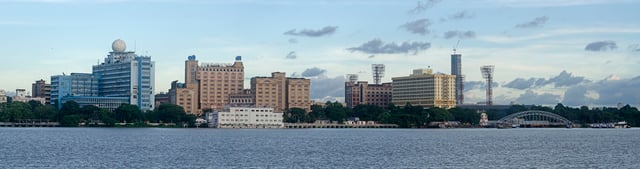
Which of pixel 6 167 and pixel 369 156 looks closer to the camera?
pixel 6 167

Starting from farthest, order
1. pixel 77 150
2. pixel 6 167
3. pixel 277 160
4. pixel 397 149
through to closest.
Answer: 1. pixel 397 149
2. pixel 77 150
3. pixel 277 160
4. pixel 6 167

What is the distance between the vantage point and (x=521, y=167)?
73.5 meters

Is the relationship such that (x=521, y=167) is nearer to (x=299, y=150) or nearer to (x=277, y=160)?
(x=277, y=160)

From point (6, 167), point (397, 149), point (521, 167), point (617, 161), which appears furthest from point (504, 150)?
point (6, 167)

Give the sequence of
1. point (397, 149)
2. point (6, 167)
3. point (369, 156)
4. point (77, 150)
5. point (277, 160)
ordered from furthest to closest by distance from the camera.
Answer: point (397, 149)
point (77, 150)
point (369, 156)
point (277, 160)
point (6, 167)

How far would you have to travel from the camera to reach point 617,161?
82.4m

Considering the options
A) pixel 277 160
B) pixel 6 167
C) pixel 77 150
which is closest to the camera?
pixel 6 167

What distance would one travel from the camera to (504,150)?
10069cm

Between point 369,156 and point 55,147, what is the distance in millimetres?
35222

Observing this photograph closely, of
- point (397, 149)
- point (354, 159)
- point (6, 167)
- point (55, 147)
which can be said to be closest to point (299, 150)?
point (397, 149)

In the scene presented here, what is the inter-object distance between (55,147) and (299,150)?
1006 inches

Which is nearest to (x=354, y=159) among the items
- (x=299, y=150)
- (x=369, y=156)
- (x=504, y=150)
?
(x=369, y=156)

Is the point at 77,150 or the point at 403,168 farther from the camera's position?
the point at 77,150

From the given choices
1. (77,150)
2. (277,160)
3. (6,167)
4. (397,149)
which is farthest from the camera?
(397,149)
